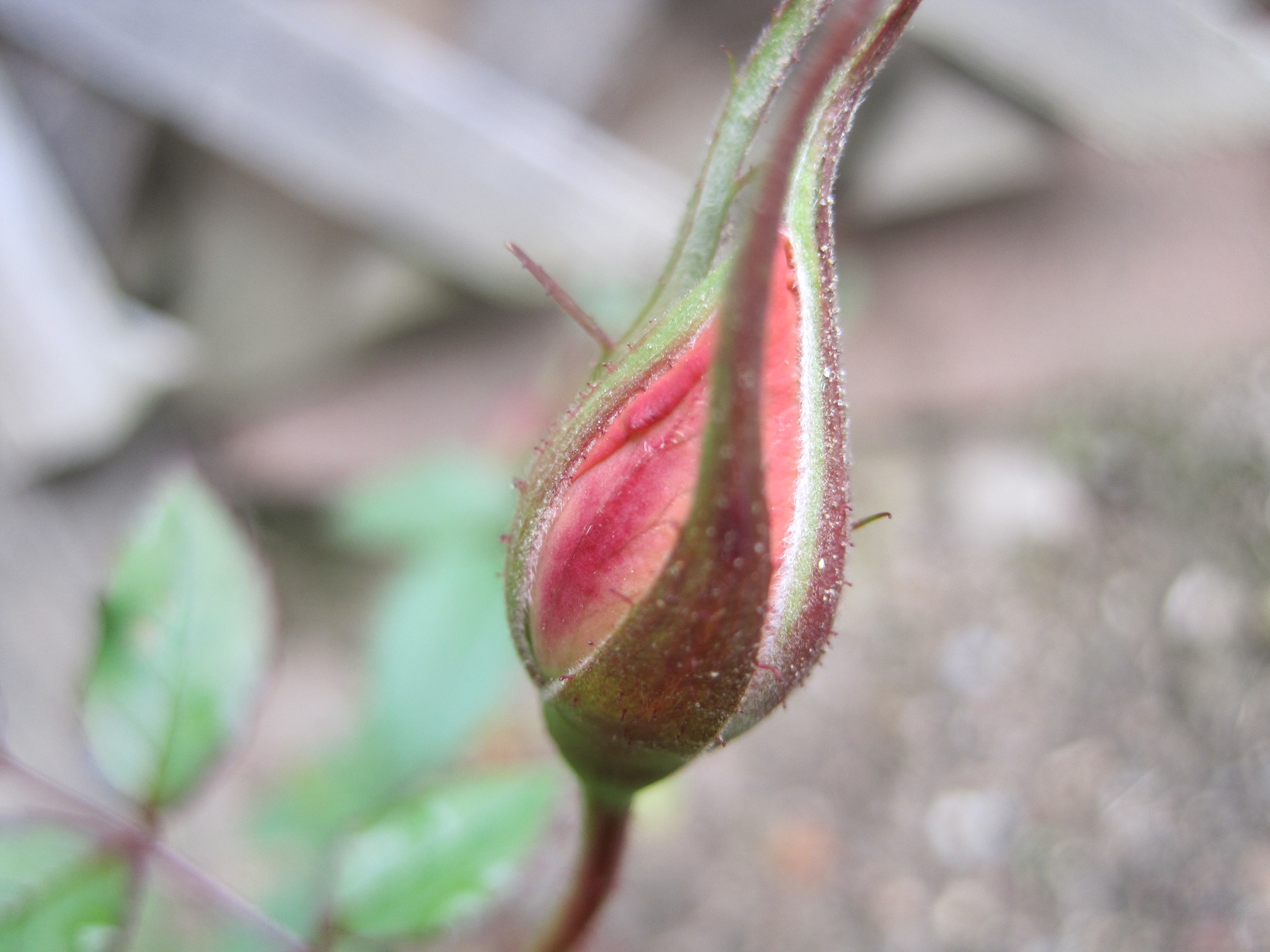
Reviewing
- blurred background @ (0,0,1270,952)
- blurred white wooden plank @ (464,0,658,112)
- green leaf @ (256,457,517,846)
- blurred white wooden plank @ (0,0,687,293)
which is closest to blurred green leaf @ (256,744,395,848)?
green leaf @ (256,457,517,846)

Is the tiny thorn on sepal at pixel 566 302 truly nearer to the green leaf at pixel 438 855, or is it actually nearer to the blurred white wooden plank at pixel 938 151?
the green leaf at pixel 438 855

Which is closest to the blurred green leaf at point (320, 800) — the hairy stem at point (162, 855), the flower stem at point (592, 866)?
the hairy stem at point (162, 855)

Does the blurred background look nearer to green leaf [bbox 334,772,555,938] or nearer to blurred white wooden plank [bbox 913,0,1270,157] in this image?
blurred white wooden plank [bbox 913,0,1270,157]

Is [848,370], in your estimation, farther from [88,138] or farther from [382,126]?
[88,138]

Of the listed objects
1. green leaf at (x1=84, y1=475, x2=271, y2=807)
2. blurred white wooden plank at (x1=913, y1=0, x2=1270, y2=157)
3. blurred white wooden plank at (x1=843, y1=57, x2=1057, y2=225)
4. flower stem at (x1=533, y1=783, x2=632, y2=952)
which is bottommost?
green leaf at (x1=84, y1=475, x2=271, y2=807)

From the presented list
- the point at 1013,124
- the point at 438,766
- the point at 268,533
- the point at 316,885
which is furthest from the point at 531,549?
the point at 1013,124

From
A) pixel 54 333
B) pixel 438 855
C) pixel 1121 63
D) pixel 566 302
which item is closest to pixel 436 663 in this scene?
pixel 438 855

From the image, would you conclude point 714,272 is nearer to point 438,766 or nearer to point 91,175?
point 438,766
